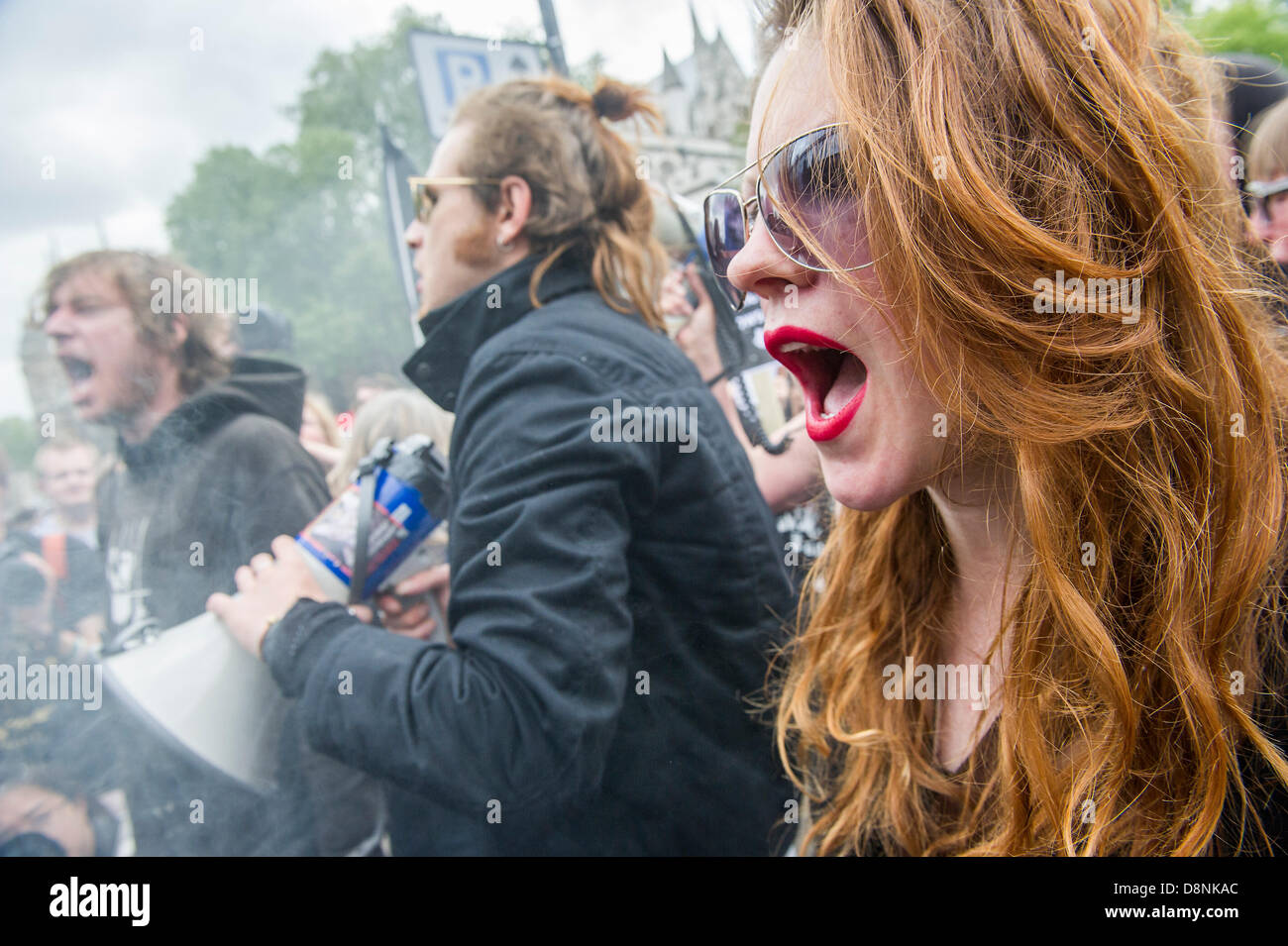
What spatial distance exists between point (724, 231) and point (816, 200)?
23cm

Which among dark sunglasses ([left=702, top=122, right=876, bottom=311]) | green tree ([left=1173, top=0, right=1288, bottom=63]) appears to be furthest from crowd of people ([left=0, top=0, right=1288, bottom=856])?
green tree ([left=1173, top=0, right=1288, bottom=63])

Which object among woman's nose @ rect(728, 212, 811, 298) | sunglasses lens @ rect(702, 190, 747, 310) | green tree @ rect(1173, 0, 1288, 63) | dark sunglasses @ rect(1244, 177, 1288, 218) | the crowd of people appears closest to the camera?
Result: the crowd of people

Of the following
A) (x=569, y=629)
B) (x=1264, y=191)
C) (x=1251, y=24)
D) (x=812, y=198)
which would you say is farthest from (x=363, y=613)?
(x=1251, y=24)

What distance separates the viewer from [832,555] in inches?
63.1

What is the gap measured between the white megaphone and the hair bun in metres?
0.81

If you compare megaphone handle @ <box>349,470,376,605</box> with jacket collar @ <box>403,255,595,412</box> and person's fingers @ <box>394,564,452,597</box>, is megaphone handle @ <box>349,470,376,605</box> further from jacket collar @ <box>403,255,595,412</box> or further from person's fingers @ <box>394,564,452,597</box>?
jacket collar @ <box>403,255,595,412</box>

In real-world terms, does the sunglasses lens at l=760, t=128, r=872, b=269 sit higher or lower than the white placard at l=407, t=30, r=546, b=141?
lower

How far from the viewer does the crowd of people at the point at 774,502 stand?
3.18ft

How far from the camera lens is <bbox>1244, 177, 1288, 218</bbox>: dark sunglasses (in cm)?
194

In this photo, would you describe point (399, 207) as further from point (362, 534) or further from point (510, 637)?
point (510, 637)

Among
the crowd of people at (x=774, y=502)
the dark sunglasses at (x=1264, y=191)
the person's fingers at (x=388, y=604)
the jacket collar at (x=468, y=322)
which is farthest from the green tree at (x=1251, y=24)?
the person's fingers at (x=388, y=604)

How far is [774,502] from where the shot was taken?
1884 mm

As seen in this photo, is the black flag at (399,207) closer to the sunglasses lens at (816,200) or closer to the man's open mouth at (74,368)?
the man's open mouth at (74,368)
